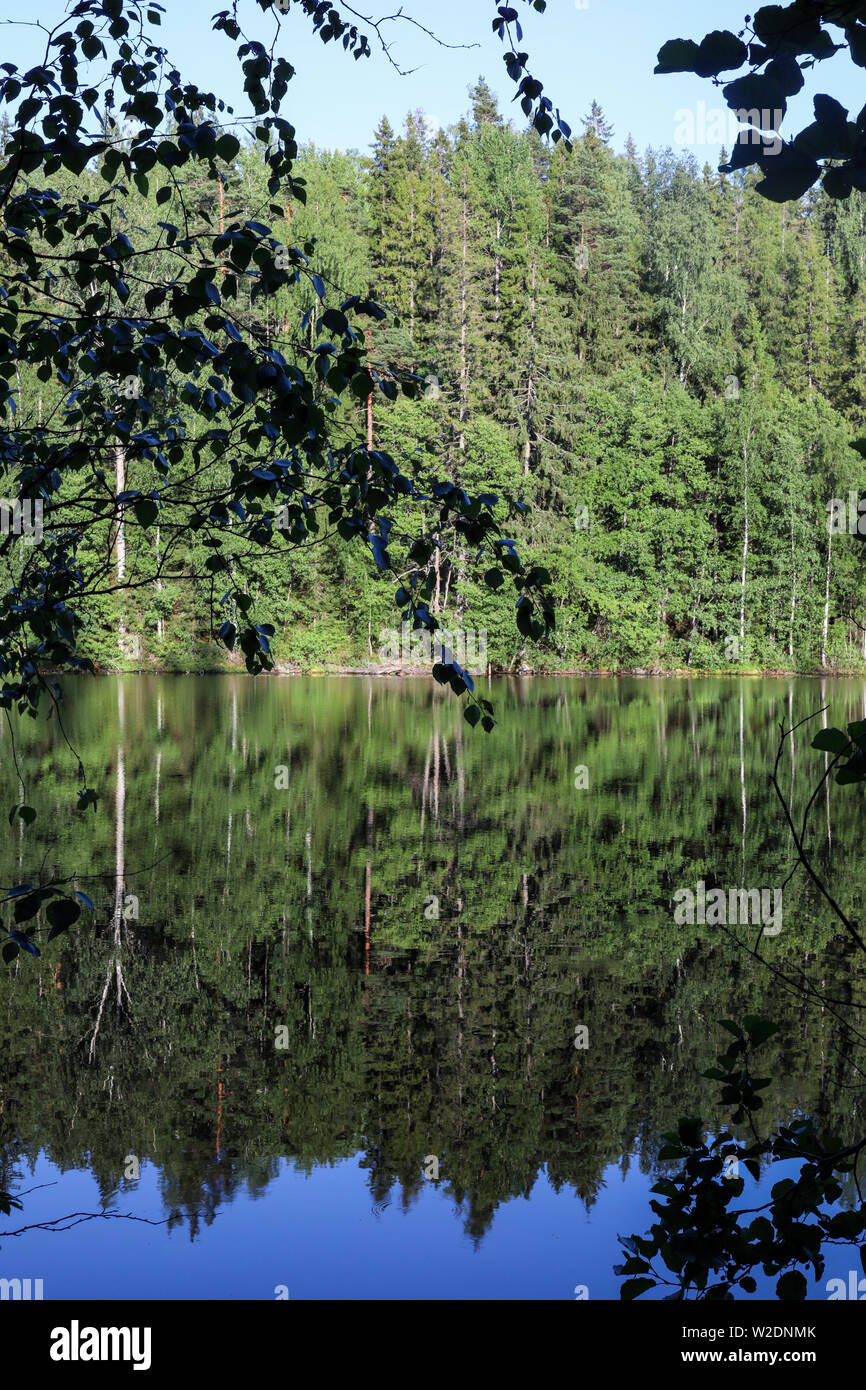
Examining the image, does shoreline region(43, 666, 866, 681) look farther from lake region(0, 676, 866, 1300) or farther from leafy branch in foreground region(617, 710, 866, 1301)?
leafy branch in foreground region(617, 710, 866, 1301)

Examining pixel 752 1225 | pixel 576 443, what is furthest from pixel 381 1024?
pixel 576 443

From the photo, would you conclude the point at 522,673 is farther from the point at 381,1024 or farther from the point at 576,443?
the point at 381,1024

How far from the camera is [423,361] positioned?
152 ft

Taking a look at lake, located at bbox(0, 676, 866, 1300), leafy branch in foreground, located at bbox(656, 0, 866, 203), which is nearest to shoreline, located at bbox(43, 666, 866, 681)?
lake, located at bbox(0, 676, 866, 1300)

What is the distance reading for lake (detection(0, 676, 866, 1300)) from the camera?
4973 mm

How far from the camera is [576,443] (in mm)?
46625

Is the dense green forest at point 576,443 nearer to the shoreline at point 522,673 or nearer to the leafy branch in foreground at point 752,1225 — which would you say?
the shoreline at point 522,673

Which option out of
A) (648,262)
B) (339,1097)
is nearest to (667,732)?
(339,1097)

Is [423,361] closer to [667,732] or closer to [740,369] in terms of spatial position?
[740,369]

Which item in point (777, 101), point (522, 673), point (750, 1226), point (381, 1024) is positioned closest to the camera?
point (777, 101)

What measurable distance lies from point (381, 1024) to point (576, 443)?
41442 mm

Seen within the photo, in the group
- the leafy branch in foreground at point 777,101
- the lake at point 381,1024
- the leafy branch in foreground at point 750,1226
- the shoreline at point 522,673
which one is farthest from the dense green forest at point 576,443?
the leafy branch in foreground at point 777,101
